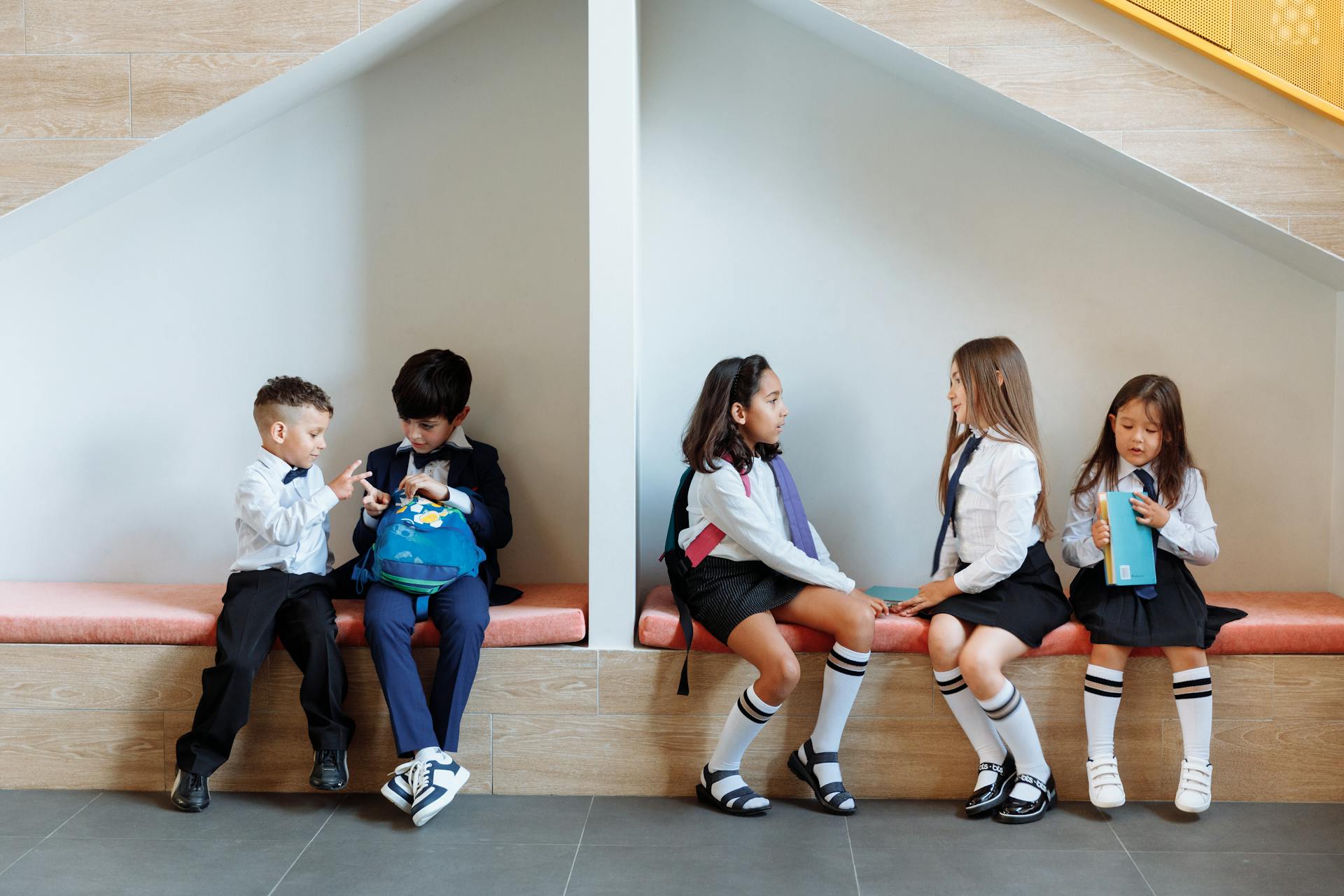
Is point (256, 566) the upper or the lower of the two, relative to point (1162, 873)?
upper

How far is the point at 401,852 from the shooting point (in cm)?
241

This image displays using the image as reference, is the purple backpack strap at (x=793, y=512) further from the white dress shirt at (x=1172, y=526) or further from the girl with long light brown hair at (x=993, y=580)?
the white dress shirt at (x=1172, y=526)

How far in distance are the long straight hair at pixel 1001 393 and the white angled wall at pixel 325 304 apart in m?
1.16

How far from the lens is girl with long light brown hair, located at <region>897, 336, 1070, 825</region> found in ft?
8.55

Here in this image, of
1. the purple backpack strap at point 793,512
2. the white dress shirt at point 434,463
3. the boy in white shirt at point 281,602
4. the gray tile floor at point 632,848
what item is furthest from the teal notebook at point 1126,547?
the boy in white shirt at point 281,602

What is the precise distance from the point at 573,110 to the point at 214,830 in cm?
219

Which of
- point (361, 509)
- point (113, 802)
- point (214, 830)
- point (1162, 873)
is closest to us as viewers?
point (1162, 873)

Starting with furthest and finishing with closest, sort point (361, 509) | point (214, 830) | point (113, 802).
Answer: point (361, 509), point (113, 802), point (214, 830)

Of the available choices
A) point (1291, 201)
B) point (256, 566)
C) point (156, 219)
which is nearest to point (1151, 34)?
point (1291, 201)

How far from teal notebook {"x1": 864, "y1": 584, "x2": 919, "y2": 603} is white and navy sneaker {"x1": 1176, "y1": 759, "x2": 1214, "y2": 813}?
0.79m

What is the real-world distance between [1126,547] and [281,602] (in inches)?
82.9

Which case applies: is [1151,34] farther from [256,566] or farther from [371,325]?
[256,566]

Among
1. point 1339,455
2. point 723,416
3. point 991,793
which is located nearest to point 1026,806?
point 991,793

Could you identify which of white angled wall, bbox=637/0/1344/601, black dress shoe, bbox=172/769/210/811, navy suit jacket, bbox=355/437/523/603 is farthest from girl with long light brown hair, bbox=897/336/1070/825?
black dress shoe, bbox=172/769/210/811
